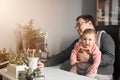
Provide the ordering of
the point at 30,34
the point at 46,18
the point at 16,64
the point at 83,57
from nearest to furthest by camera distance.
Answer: the point at 16,64
the point at 83,57
the point at 30,34
the point at 46,18

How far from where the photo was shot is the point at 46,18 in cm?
268

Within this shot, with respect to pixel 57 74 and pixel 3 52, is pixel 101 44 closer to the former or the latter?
pixel 57 74

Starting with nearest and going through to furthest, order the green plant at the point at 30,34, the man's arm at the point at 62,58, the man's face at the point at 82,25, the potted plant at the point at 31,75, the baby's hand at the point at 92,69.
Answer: the potted plant at the point at 31,75
the baby's hand at the point at 92,69
the man's face at the point at 82,25
the man's arm at the point at 62,58
the green plant at the point at 30,34

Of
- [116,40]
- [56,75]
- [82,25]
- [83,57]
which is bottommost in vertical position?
[56,75]

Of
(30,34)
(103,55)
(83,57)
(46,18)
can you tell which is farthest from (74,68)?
(46,18)

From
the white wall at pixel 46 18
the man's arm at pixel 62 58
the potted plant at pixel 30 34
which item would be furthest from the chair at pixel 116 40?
the white wall at pixel 46 18

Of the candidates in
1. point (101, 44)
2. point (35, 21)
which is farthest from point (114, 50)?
point (35, 21)

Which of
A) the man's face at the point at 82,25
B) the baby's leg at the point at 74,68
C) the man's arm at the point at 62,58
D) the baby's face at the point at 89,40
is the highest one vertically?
the man's face at the point at 82,25

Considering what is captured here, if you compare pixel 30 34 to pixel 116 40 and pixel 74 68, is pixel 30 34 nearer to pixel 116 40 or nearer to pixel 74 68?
pixel 74 68

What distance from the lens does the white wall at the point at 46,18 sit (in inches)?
95.1

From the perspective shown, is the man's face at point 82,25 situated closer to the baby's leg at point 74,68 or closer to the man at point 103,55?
the man at point 103,55

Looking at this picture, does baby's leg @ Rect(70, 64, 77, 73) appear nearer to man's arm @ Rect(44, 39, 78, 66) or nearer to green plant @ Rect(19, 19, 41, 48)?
man's arm @ Rect(44, 39, 78, 66)

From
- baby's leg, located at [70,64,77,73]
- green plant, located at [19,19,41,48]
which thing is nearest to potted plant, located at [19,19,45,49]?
green plant, located at [19,19,41,48]

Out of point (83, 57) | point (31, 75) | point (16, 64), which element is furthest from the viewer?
point (83, 57)
